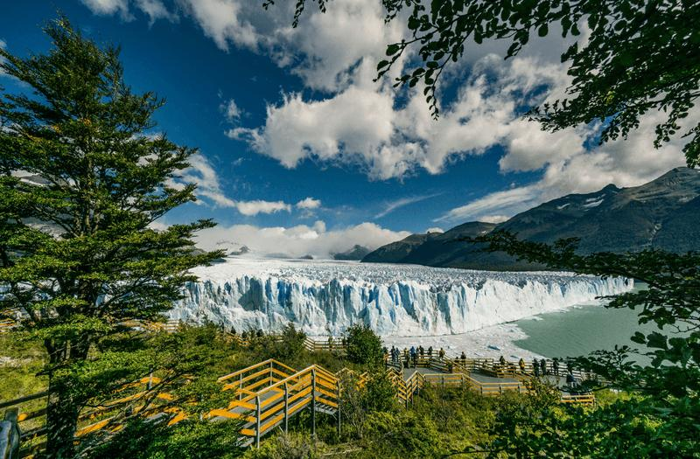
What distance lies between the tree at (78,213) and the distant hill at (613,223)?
8621cm

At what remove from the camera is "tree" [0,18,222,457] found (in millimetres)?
4527

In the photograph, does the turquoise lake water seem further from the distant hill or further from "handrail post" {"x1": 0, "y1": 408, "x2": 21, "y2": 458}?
the distant hill

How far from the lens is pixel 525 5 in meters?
1.47

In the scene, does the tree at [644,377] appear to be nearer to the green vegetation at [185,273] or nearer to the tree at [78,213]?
the green vegetation at [185,273]

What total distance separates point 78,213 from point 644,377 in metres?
9.20

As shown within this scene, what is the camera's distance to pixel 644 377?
1.55 metres

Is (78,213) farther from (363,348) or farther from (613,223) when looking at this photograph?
(613,223)

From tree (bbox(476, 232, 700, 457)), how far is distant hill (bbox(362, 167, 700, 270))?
85685 mm

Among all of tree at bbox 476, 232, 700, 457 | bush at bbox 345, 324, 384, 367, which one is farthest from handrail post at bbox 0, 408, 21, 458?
bush at bbox 345, 324, 384, 367

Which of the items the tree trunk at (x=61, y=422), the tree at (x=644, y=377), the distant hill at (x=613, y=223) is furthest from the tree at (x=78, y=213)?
the distant hill at (x=613, y=223)

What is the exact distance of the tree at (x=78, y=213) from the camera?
4527 millimetres

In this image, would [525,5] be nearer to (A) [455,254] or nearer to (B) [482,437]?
(B) [482,437]

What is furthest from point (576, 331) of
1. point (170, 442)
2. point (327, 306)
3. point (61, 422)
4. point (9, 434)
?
point (9, 434)

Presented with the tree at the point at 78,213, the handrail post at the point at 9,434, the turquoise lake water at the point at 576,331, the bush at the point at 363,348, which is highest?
the tree at the point at 78,213
